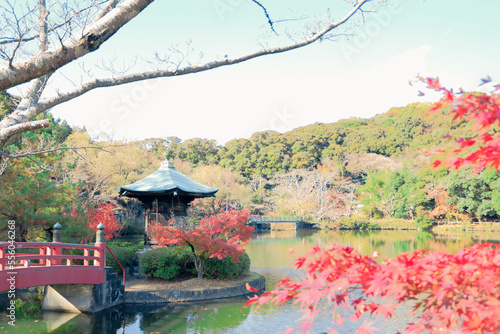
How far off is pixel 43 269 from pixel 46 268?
82 millimetres

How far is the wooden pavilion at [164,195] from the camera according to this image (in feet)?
38.8

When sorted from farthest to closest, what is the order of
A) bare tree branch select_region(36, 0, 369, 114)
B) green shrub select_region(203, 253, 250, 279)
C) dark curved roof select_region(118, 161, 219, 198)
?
dark curved roof select_region(118, 161, 219, 198), green shrub select_region(203, 253, 250, 279), bare tree branch select_region(36, 0, 369, 114)

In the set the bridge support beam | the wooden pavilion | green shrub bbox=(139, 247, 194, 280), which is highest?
the wooden pavilion

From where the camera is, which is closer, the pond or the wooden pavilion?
the pond

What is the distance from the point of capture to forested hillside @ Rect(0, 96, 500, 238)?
11711mm

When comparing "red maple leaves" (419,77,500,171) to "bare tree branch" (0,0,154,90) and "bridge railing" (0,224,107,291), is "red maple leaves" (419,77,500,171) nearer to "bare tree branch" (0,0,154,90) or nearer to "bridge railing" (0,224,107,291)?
"bare tree branch" (0,0,154,90)

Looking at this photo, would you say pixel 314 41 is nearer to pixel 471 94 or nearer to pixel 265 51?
pixel 265 51

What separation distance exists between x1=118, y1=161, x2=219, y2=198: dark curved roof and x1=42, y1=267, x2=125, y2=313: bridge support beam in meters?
3.97

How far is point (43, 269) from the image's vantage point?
6449 millimetres

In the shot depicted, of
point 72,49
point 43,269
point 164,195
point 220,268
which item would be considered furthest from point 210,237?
point 72,49

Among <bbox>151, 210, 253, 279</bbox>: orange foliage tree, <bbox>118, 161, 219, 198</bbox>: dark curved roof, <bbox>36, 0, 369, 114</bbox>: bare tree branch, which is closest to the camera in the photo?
<bbox>36, 0, 369, 114</bbox>: bare tree branch

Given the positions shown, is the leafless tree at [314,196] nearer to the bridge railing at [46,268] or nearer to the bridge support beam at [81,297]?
the bridge support beam at [81,297]

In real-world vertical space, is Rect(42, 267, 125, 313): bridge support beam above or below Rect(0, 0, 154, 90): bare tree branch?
below

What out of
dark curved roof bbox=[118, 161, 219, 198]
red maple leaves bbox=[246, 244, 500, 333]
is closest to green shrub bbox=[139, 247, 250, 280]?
dark curved roof bbox=[118, 161, 219, 198]
